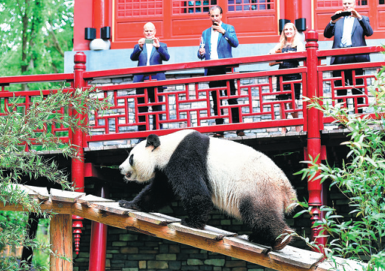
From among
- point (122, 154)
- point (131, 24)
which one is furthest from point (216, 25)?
point (131, 24)

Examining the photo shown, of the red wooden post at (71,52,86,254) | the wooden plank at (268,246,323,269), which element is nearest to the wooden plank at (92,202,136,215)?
the wooden plank at (268,246,323,269)

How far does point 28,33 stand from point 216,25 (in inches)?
304

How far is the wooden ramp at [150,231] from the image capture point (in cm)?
452

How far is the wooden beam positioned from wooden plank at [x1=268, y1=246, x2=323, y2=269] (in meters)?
1.84

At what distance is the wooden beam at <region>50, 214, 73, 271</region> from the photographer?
16.3ft

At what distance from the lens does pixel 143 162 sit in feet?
16.9

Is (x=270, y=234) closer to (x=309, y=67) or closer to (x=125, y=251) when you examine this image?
(x=309, y=67)

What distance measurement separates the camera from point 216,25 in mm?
6785

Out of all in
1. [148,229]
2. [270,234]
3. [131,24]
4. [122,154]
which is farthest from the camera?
[131,24]

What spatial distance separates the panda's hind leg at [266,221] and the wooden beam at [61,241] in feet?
5.34

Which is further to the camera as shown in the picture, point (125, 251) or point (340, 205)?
point (125, 251)

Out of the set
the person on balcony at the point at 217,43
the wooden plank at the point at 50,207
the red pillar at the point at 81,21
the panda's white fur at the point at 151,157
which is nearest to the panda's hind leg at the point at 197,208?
the panda's white fur at the point at 151,157

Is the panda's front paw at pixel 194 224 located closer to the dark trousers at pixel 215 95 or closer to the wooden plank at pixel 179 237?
the wooden plank at pixel 179 237

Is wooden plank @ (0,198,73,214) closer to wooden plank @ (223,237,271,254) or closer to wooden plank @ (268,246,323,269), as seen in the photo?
wooden plank @ (223,237,271,254)
